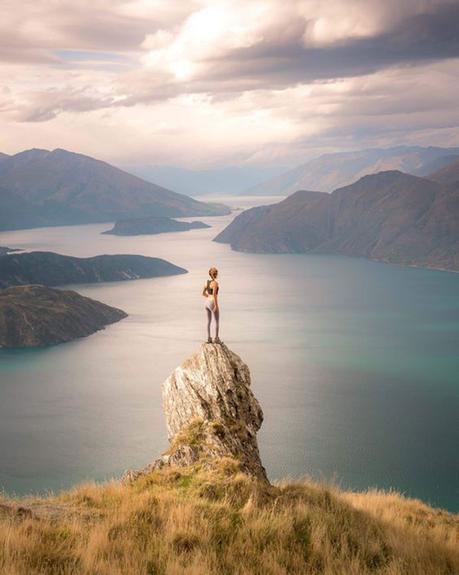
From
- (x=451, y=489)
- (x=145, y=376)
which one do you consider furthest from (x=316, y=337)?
(x=451, y=489)

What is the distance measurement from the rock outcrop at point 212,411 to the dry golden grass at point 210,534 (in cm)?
245

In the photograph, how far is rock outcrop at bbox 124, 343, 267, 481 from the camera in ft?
77.2

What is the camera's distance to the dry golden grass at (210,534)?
42.8 feet

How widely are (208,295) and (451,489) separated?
2409 inches

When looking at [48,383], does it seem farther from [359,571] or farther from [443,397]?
[359,571]

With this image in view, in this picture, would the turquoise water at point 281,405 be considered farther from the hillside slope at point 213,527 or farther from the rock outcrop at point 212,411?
the hillside slope at point 213,527

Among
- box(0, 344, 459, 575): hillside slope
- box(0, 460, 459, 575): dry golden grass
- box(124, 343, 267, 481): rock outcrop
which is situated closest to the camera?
box(0, 460, 459, 575): dry golden grass

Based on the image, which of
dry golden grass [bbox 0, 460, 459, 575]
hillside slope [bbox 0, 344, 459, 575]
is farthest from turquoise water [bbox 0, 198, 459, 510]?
dry golden grass [bbox 0, 460, 459, 575]

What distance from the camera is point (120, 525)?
15.2m

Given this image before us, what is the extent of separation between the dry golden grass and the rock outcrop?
2449 millimetres

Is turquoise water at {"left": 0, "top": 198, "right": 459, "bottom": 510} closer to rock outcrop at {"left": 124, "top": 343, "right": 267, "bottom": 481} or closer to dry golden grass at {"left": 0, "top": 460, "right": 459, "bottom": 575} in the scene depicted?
rock outcrop at {"left": 124, "top": 343, "right": 267, "bottom": 481}

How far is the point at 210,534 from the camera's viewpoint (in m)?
15.0

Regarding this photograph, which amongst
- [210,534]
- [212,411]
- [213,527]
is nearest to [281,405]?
[212,411]

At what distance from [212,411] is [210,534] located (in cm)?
1137
